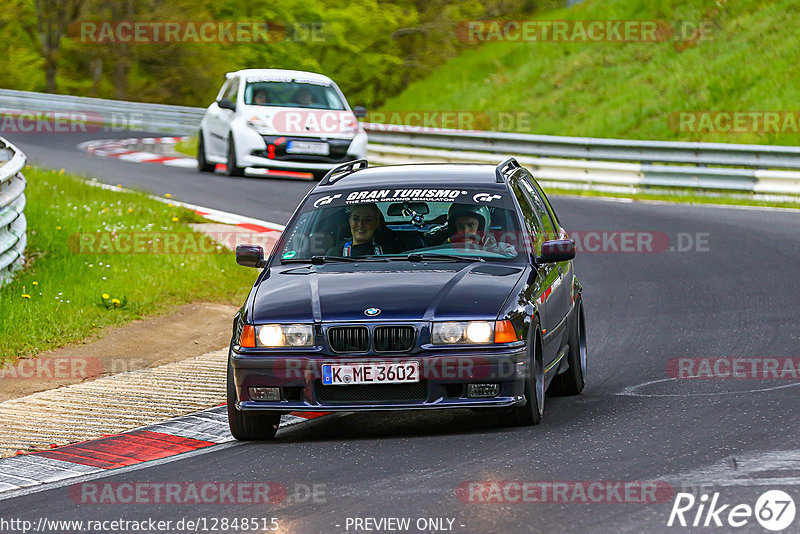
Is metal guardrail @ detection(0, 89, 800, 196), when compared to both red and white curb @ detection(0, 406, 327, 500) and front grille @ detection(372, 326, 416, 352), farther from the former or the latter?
front grille @ detection(372, 326, 416, 352)

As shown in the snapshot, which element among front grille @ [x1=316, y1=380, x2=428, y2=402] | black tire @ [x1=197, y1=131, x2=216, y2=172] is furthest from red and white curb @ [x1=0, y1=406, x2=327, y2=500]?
black tire @ [x1=197, y1=131, x2=216, y2=172]

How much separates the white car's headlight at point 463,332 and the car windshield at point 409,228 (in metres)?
1.08

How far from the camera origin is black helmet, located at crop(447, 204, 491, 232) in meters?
8.66

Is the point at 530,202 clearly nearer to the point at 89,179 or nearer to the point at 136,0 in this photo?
the point at 89,179

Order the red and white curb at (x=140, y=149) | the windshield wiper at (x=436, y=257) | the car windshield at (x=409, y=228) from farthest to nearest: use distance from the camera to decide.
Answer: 1. the red and white curb at (x=140, y=149)
2. the car windshield at (x=409, y=228)
3. the windshield wiper at (x=436, y=257)

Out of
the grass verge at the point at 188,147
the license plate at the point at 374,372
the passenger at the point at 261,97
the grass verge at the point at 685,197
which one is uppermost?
the passenger at the point at 261,97

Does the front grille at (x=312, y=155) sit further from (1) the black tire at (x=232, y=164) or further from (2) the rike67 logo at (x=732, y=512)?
(2) the rike67 logo at (x=732, y=512)

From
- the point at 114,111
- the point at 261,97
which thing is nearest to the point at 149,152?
the point at 114,111

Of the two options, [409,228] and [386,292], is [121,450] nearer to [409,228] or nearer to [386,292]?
[386,292]

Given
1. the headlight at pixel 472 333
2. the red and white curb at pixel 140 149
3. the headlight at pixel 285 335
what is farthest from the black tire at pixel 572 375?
the red and white curb at pixel 140 149

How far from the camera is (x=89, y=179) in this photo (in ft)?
69.1

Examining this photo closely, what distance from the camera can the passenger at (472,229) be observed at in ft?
28.1

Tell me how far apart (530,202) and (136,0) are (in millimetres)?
43451

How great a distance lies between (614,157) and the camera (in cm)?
2388
